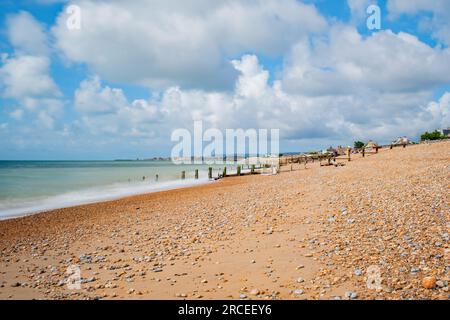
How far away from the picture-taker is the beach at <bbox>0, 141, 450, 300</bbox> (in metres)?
6.27

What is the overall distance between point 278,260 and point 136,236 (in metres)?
5.53

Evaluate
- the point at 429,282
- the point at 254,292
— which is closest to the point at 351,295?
the point at 429,282

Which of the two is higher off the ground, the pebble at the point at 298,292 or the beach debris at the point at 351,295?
the beach debris at the point at 351,295

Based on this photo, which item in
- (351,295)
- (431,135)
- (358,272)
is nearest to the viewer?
(351,295)

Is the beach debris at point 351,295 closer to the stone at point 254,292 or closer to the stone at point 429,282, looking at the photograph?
the stone at point 429,282

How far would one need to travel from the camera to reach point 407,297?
5.47m

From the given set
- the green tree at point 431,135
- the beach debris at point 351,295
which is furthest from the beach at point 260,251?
the green tree at point 431,135

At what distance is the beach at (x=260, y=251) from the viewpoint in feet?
20.6

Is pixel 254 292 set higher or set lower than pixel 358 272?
lower

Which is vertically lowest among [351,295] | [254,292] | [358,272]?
[254,292]

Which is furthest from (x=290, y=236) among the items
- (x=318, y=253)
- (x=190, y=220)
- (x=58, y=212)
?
(x=58, y=212)

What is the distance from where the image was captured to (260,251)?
841cm

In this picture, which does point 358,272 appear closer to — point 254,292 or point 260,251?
point 254,292
